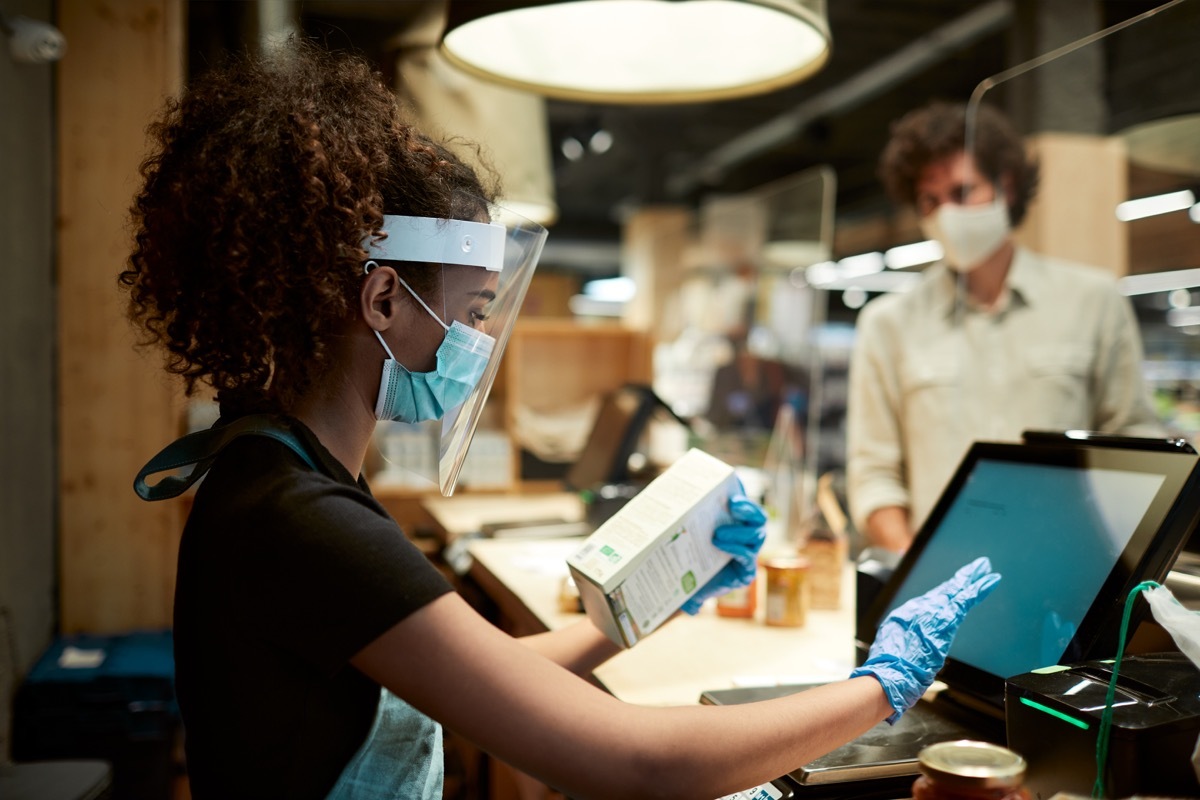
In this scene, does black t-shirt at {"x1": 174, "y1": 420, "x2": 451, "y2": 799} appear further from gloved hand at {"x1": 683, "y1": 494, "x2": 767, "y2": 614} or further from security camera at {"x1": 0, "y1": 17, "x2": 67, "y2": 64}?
security camera at {"x1": 0, "y1": 17, "x2": 67, "y2": 64}

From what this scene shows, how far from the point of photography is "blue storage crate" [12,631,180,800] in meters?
2.98

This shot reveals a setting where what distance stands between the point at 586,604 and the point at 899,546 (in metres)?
1.28

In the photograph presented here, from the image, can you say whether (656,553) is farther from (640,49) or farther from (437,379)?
(640,49)

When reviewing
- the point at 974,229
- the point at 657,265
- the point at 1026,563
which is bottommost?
the point at 1026,563

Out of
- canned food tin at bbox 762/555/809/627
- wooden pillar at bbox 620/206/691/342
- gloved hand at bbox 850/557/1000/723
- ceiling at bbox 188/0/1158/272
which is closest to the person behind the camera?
gloved hand at bbox 850/557/1000/723

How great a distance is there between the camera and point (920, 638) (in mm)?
1169

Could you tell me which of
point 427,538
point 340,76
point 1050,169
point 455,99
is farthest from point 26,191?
point 1050,169

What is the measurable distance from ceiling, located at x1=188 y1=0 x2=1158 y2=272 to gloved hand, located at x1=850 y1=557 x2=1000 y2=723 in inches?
46.6

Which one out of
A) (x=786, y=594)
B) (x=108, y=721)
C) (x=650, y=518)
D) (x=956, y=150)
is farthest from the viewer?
(x=108, y=721)

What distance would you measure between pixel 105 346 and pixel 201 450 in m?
2.92

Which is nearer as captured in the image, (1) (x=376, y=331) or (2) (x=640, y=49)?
(1) (x=376, y=331)

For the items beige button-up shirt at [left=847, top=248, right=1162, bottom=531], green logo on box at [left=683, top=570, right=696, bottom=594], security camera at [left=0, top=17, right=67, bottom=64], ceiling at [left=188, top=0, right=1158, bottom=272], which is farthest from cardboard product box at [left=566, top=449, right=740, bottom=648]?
security camera at [left=0, top=17, right=67, bottom=64]

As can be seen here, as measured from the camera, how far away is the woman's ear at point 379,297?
1137mm

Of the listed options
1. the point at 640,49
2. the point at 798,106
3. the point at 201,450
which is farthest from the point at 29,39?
the point at 798,106
